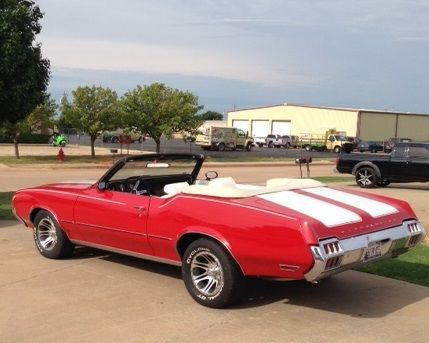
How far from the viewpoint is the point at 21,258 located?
7234 millimetres

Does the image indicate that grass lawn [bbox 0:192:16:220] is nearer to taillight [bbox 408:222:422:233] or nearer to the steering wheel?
the steering wheel

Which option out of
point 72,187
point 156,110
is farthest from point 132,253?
point 156,110

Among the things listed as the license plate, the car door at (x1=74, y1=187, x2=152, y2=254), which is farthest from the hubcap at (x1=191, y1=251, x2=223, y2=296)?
the license plate

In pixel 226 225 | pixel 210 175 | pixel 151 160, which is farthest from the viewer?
pixel 210 175

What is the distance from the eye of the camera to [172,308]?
5.32 metres

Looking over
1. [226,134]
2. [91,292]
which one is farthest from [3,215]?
[226,134]

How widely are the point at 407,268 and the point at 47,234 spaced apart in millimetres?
Result: 4338

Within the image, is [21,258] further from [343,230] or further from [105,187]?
[343,230]

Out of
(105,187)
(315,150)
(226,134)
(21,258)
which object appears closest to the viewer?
(105,187)

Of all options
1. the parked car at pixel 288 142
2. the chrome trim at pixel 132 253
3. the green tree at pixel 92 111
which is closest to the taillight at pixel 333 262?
the chrome trim at pixel 132 253

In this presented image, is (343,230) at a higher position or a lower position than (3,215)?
higher

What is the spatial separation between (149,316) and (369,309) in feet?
6.47

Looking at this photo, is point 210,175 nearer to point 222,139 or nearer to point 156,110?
point 156,110

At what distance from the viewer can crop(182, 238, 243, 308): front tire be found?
17.0 feet
